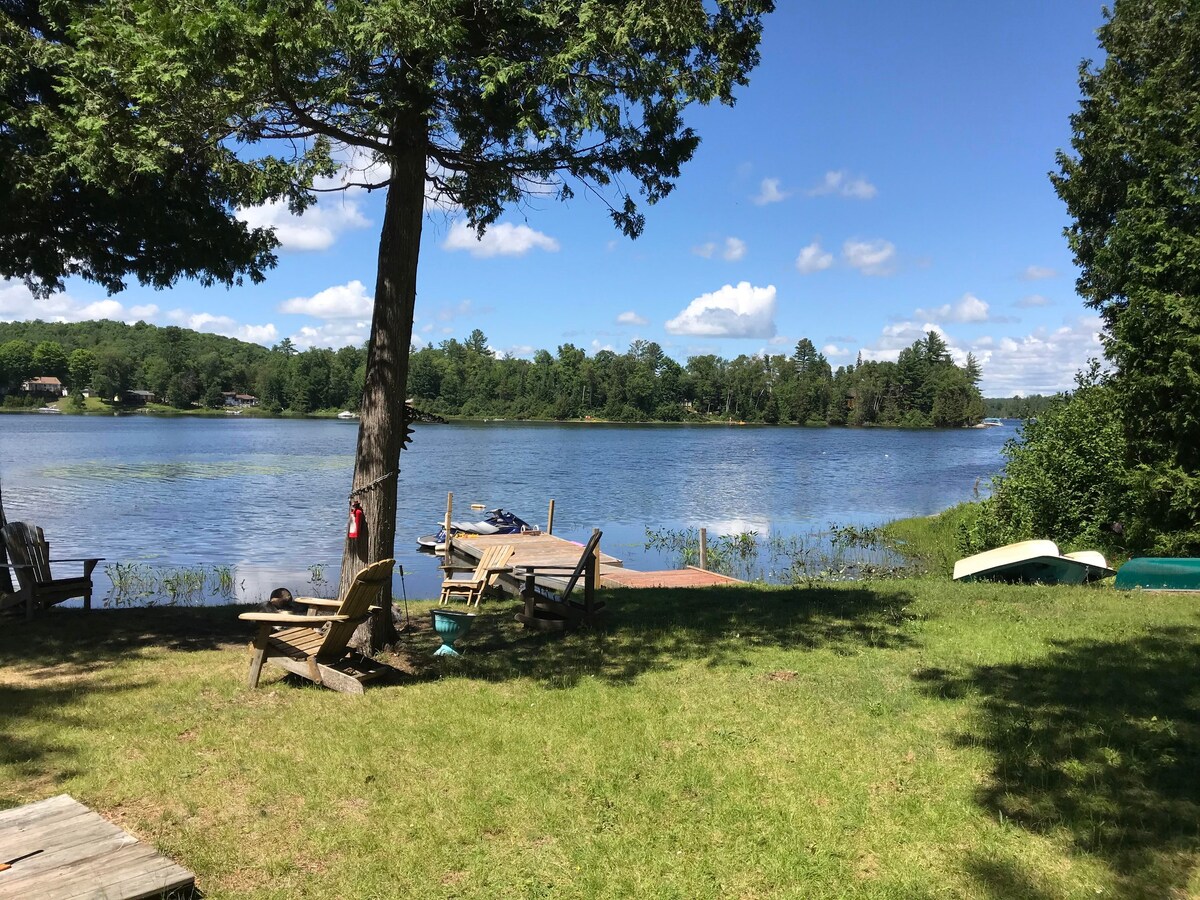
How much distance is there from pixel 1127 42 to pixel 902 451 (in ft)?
181

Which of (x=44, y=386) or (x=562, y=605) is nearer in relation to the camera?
(x=562, y=605)

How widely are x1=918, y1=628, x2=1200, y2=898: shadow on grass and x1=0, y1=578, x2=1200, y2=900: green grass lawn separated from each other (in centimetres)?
2

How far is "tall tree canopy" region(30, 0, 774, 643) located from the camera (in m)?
5.89

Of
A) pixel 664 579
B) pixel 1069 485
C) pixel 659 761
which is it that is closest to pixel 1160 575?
pixel 1069 485

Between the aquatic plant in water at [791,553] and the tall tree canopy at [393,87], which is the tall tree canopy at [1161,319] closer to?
the aquatic plant in water at [791,553]

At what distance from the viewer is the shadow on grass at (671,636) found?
7133mm

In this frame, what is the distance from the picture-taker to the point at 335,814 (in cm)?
421

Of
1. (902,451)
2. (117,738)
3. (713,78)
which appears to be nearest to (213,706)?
(117,738)

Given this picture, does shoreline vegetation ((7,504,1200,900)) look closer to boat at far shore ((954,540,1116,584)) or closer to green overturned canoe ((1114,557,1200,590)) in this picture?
green overturned canoe ((1114,557,1200,590))

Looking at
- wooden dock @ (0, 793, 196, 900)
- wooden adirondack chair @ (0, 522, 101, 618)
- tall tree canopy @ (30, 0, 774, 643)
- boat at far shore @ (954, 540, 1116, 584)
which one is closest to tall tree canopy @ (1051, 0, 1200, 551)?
boat at far shore @ (954, 540, 1116, 584)

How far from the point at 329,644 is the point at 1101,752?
17.6 feet

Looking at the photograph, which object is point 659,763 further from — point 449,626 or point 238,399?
point 238,399

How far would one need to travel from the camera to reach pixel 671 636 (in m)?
8.21

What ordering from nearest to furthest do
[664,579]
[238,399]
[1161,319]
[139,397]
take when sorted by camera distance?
1. [1161,319]
2. [664,579]
3. [139,397]
4. [238,399]
